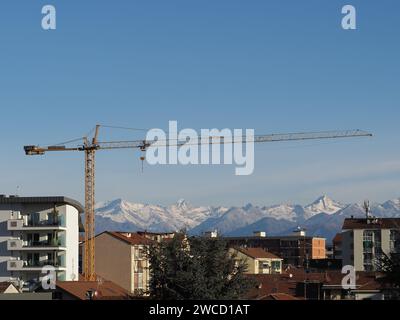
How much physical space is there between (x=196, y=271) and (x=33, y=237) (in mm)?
31110

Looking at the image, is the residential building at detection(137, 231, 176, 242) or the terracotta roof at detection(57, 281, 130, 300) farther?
the residential building at detection(137, 231, 176, 242)

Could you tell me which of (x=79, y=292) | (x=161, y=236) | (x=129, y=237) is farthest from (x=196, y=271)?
(x=129, y=237)

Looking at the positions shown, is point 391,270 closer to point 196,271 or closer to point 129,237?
point 196,271

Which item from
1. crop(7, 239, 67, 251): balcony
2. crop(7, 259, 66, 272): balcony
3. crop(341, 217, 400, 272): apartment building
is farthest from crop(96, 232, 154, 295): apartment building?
crop(341, 217, 400, 272): apartment building

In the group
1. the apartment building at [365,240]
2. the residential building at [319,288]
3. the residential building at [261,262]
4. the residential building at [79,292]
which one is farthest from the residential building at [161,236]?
the apartment building at [365,240]

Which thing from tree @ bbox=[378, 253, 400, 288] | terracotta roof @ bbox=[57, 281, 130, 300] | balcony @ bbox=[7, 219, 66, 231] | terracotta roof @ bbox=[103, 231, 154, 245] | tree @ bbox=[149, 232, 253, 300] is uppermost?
tree @ bbox=[378, 253, 400, 288]

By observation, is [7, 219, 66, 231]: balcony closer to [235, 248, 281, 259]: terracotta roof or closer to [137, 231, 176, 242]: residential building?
[137, 231, 176, 242]: residential building

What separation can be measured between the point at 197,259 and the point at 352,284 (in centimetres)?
3050

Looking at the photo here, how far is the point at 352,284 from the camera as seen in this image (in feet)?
277

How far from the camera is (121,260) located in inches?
4387

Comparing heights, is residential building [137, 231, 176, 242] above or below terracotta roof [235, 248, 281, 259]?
above

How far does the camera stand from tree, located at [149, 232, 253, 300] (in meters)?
56.3
